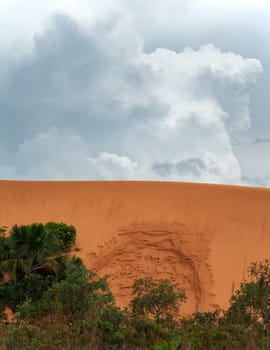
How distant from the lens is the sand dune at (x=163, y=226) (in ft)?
76.8

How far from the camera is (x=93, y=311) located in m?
8.72

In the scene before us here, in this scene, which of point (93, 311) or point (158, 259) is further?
point (158, 259)

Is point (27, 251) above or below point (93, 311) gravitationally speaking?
above

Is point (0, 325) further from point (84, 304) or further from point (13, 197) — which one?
point (13, 197)

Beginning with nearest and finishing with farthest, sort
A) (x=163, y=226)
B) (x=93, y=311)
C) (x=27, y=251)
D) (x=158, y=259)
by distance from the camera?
1. (x=93, y=311)
2. (x=27, y=251)
3. (x=158, y=259)
4. (x=163, y=226)

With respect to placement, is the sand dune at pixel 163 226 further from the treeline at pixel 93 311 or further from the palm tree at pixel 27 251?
the palm tree at pixel 27 251

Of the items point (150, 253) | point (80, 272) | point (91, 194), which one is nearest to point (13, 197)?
point (91, 194)

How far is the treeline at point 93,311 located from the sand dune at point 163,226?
96.3 inches

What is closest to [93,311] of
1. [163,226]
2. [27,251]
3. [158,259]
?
[27,251]

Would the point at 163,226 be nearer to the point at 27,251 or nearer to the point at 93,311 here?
the point at 27,251

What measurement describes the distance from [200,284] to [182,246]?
2.04 meters

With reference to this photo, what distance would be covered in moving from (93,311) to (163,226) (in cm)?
1672

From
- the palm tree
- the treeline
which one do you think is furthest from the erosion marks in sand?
the palm tree

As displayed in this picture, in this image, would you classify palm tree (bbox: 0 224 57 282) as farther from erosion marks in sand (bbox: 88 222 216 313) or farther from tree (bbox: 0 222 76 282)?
erosion marks in sand (bbox: 88 222 216 313)
